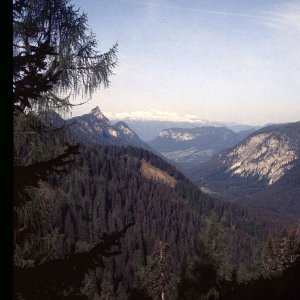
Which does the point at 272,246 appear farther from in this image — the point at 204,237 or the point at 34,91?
the point at 34,91

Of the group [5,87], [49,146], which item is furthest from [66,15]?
[5,87]

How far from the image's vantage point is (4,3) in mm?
3143

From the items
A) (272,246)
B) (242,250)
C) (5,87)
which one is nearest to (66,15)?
(5,87)

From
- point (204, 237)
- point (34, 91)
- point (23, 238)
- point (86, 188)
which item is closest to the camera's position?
point (34, 91)

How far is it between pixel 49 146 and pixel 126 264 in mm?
121248

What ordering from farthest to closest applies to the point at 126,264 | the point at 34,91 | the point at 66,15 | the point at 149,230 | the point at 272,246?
the point at 149,230, the point at 126,264, the point at 272,246, the point at 66,15, the point at 34,91

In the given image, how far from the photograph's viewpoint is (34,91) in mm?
6352

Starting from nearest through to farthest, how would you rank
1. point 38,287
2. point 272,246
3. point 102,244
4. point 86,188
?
point 38,287 < point 102,244 < point 272,246 < point 86,188

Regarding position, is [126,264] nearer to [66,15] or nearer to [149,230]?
[149,230]

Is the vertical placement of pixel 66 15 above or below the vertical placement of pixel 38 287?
above

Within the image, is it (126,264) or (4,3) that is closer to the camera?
(4,3)

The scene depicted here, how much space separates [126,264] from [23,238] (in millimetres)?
120996

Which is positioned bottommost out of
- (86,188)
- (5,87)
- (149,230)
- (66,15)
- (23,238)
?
(149,230)

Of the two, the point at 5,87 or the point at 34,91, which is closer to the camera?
the point at 5,87
